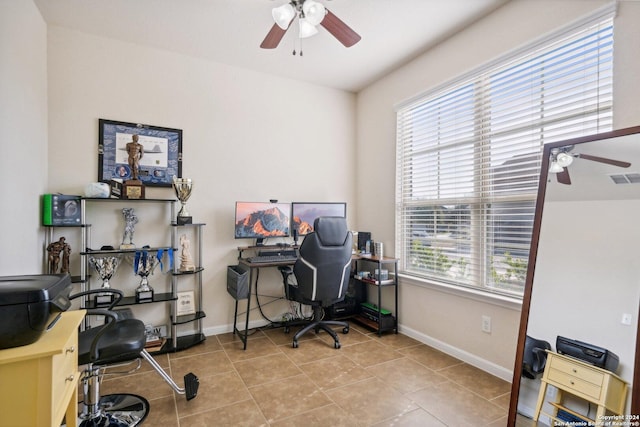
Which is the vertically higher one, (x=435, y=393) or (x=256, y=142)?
(x=256, y=142)

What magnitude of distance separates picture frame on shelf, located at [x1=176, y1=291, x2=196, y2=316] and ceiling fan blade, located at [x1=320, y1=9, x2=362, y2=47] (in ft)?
8.77

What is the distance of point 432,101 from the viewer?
3.16 meters

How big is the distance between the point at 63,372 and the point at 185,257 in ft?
5.95

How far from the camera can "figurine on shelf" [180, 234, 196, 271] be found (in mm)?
3055

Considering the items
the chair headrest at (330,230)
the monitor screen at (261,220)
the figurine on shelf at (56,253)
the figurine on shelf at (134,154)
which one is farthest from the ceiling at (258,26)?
the figurine on shelf at (56,253)

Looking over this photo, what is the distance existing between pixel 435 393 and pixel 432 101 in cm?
256

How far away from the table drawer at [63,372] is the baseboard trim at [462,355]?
270 cm

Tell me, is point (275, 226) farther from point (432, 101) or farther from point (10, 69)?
point (10, 69)

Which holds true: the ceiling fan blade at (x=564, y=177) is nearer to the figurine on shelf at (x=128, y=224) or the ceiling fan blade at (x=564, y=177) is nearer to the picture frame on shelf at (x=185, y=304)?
the picture frame on shelf at (x=185, y=304)

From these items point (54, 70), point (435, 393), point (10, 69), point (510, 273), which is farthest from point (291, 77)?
point (435, 393)

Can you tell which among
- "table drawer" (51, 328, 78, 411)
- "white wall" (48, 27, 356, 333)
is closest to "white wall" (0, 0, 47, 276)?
"white wall" (48, 27, 356, 333)

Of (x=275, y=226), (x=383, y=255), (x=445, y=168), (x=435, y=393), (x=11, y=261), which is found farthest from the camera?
(x=383, y=255)

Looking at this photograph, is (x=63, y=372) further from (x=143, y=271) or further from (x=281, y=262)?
(x=281, y=262)

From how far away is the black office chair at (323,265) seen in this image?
298 centimetres
